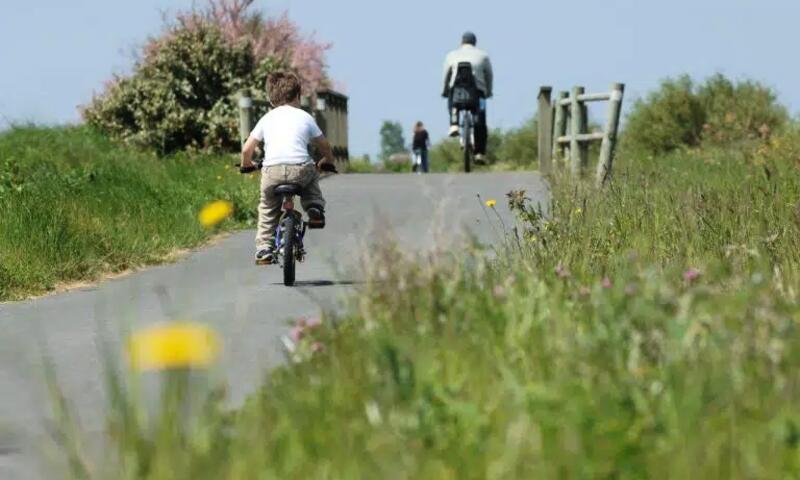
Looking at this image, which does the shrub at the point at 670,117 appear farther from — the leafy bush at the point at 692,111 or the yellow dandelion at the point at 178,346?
the yellow dandelion at the point at 178,346

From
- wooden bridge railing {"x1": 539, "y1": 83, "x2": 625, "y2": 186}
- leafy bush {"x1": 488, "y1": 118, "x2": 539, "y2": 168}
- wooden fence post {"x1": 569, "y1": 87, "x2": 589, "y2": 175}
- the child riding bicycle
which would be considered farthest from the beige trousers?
leafy bush {"x1": 488, "y1": 118, "x2": 539, "y2": 168}

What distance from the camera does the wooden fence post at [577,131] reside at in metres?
24.9

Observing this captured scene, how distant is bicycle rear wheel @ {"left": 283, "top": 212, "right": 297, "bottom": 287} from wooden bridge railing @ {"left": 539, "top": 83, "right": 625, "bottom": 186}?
725 cm

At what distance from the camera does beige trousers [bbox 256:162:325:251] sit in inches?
521

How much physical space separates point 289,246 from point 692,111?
27.4 meters

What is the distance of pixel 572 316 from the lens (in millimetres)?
7047

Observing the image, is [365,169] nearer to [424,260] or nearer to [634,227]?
[634,227]

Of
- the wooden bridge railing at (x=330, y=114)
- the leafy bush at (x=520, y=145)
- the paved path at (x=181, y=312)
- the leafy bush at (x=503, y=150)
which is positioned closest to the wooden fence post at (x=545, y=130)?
the wooden bridge railing at (x=330, y=114)

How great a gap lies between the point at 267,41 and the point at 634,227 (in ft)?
112

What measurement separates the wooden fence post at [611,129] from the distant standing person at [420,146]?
15.8 m

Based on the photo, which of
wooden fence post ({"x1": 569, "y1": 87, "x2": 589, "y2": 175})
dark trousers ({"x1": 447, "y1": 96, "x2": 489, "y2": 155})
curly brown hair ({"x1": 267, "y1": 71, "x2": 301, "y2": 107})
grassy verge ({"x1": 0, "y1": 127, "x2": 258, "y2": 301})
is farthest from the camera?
Answer: dark trousers ({"x1": 447, "y1": 96, "x2": 489, "y2": 155})

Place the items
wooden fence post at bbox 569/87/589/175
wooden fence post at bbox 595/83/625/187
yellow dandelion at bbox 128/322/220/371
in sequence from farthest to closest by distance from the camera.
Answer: wooden fence post at bbox 569/87/589/175, wooden fence post at bbox 595/83/625/187, yellow dandelion at bbox 128/322/220/371

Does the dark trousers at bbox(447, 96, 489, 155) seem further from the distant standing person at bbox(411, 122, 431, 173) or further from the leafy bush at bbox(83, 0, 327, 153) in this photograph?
the distant standing person at bbox(411, 122, 431, 173)

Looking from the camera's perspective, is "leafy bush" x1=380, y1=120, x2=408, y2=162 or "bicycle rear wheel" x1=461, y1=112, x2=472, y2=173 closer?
"bicycle rear wheel" x1=461, y1=112, x2=472, y2=173
